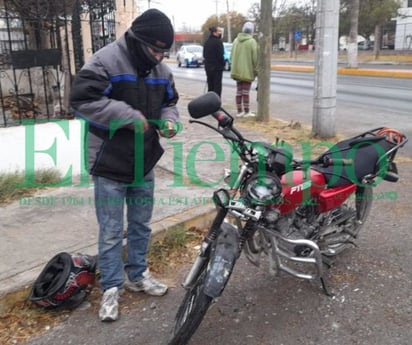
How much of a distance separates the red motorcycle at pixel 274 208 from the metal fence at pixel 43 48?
3.39 metres

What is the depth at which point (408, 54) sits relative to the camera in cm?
3622

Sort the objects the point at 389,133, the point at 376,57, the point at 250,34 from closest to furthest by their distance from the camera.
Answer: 1. the point at 389,133
2. the point at 250,34
3. the point at 376,57

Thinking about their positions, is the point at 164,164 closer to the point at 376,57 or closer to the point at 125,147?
the point at 125,147

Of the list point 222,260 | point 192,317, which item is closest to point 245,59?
point 222,260

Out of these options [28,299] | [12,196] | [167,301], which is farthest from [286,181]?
[12,196]

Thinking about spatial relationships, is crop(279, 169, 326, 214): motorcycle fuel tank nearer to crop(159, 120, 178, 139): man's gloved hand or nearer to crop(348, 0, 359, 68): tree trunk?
crop(159, 120, 178, 139): man's gloved hand

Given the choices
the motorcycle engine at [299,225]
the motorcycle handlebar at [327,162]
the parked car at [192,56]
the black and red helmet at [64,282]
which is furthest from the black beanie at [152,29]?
the parked car at [192,56]

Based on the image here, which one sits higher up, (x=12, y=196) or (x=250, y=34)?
(x=250, y=34)

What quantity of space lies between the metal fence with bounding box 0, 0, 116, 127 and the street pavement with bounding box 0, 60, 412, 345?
4.12 ft

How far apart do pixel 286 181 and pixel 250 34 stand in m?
7.30

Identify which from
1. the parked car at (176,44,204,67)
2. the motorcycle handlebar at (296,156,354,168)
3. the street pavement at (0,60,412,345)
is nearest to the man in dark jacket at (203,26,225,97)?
the street pavement at (0,60,412,345)

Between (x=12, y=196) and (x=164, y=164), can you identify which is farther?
(x=164, y=164)

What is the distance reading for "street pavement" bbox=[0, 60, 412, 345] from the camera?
3.13 m

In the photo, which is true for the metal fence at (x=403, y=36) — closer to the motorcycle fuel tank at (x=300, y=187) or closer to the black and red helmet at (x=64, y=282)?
the motorcycle fuel tank at (x=300, y=187)
